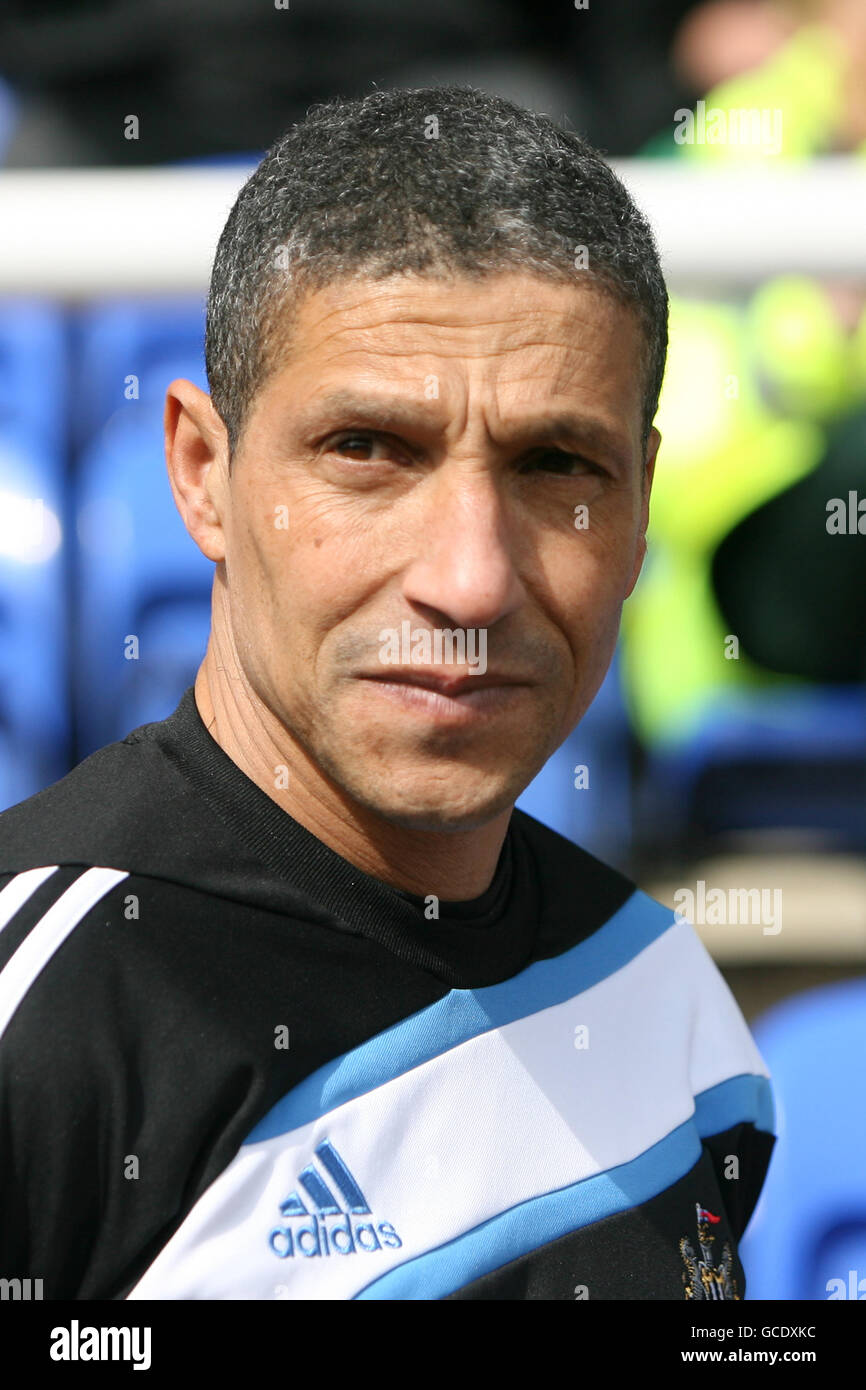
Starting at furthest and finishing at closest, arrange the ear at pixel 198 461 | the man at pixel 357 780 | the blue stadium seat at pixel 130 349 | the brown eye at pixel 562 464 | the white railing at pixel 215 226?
the blue stadium seat at pixel 130 349 < the white railing at pixel 215 226 < the ear at pixel 198 461 < the brown eye at pixel 562 464 < the man at pixel 357 780

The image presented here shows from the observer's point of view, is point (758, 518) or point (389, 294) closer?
point (389, 294)

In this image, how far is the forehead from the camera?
1418 millimetres

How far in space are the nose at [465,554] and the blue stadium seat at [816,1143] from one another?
3.03m

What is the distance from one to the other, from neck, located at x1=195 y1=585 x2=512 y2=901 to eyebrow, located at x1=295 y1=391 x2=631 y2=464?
33 centimetres

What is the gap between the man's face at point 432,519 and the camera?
4.65 ft

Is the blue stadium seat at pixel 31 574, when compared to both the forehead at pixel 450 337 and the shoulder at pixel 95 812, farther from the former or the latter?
the forehead at pixel 450 337

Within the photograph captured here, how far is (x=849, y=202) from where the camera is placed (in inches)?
160

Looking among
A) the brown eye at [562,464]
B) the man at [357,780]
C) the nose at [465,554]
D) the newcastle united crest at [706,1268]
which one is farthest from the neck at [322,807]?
the newcastle united crest at [706,1268]

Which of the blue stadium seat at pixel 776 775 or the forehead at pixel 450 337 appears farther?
the blue stadium seat at pixel 776 775

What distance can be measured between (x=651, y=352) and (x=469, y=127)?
0.32m

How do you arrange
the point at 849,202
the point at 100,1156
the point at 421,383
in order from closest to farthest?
the point at 100,1156
the point at 421,383
the point at 849,202

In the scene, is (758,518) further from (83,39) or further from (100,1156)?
(100,1156)
